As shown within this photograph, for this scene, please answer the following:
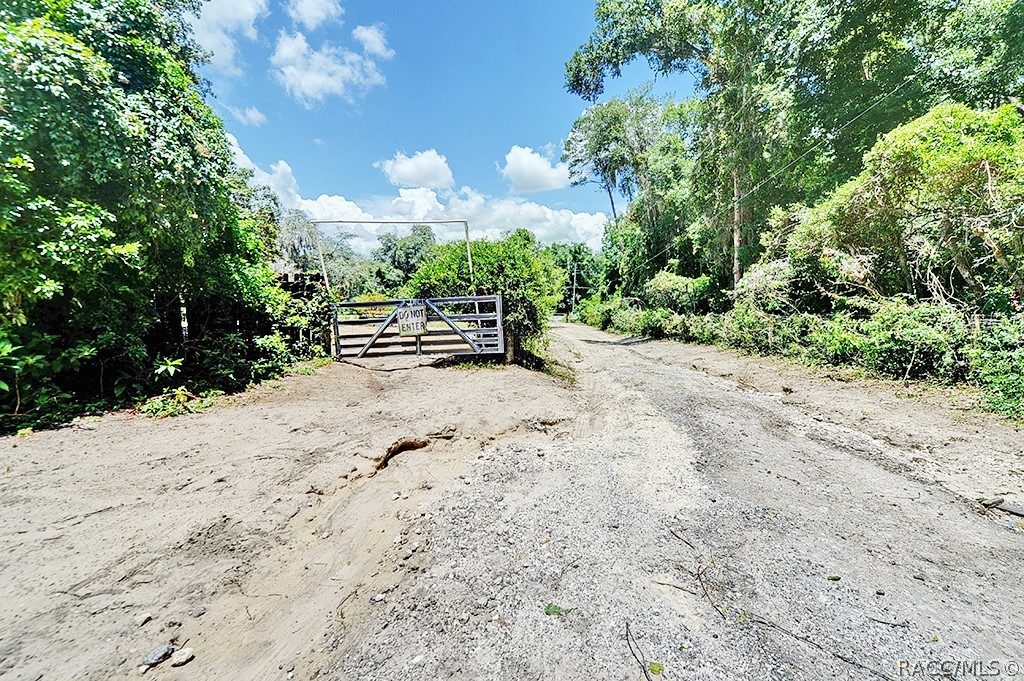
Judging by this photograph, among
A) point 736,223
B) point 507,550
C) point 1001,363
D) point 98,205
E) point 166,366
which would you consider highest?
point 736,223

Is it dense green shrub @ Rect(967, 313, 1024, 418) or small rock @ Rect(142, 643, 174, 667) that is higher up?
dense green shrub @ Rect(967, 313, 1024, 418)

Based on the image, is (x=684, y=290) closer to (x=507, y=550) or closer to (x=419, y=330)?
(x=419, y=330)

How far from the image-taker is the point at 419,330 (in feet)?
28.3

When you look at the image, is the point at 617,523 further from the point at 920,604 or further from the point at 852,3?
the point at 852,3

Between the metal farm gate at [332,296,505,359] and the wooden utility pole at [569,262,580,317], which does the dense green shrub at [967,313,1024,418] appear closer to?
the metal farm gate at [332,296,505,359]

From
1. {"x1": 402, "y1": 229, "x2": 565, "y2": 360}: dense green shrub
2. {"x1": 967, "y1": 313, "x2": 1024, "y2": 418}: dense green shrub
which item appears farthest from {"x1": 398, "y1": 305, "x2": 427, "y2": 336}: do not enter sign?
{"x1": 967, "y1": 313, "x2": 1024, "y2": 418}: dense green shrub

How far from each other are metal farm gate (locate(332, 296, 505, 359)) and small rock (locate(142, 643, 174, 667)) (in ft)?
22.5

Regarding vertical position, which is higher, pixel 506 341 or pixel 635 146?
pixel 635 146

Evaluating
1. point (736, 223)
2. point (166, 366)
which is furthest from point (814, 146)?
point (166, 366)

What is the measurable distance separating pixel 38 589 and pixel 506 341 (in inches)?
287

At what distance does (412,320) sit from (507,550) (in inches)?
265

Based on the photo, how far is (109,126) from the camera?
438cm

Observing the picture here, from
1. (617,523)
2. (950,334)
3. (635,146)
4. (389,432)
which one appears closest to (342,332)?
(389,432)

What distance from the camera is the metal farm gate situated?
8531mm
